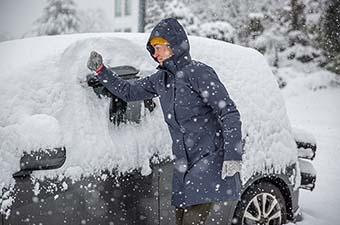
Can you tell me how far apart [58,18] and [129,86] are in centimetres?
3103

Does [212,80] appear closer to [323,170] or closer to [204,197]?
[204,197]

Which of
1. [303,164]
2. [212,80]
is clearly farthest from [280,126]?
[212,80]

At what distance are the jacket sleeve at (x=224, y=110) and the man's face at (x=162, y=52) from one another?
23 cm

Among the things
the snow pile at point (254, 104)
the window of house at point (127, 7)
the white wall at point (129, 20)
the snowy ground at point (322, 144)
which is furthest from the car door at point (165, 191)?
the window of house at point (127, 7)

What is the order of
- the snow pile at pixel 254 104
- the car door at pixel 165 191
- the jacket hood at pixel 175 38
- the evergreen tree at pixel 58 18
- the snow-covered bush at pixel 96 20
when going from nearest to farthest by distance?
the jacket hood at pixel 175 38 → the car door at pixel 165 191 → the snow pile at pixel 254 104 → the evergreen tree at pixel 58 18 → the snow-covered bush at pixel 96 20

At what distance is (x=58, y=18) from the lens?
3253 centimetres

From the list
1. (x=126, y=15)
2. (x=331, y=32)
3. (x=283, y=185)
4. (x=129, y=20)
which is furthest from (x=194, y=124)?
(x=126, y=15)

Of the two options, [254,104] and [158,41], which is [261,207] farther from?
[158,41]

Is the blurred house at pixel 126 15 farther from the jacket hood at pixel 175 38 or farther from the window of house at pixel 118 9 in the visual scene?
the jacket hood at pixel 175 38

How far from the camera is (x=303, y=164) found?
15.0 feet

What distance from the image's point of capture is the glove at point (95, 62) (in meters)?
2.99

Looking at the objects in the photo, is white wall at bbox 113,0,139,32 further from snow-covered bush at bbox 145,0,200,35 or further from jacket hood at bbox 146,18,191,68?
jacket hood at bbox 146,18,191,68

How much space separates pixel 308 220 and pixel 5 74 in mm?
3524

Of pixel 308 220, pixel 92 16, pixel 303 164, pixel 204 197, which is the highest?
pixel 204 197
